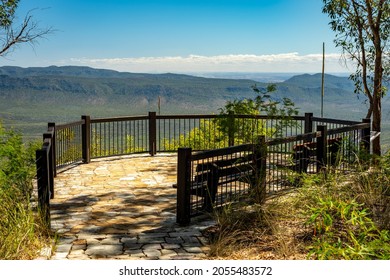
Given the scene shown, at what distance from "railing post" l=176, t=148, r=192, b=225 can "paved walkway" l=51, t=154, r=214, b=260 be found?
16cm

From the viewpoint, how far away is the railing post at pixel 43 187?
22.9 feet

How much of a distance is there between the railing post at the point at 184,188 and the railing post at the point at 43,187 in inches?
73.3

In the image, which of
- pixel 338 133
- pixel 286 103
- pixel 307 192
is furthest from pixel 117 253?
pixel 338 133

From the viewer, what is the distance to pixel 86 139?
13148mm

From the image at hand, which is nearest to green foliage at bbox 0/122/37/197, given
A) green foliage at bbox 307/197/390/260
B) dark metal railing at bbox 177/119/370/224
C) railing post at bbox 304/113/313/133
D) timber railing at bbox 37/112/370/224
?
timber railing at bbox 37/112/370/224

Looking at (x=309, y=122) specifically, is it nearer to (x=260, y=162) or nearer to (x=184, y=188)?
(x=260, y=162)

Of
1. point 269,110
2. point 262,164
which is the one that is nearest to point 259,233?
point 262,164

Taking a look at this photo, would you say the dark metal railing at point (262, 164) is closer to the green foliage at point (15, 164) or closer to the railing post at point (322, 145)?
the railing post at point (322, 145)

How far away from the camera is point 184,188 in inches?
297

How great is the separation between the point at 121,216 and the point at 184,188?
1.24m

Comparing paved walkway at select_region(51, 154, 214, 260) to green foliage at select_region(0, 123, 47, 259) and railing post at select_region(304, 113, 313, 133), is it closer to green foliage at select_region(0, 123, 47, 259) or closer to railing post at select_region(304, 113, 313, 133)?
green foliage at select_region(0, 123, 47, 259)

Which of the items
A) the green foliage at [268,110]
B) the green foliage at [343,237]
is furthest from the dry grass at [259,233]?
the green foliage at [268,110]

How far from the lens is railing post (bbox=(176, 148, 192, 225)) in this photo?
746cm

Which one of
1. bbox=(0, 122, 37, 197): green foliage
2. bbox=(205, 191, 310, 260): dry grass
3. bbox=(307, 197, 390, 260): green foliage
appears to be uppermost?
bbox=(0, 122, 37, 197): green foliage
